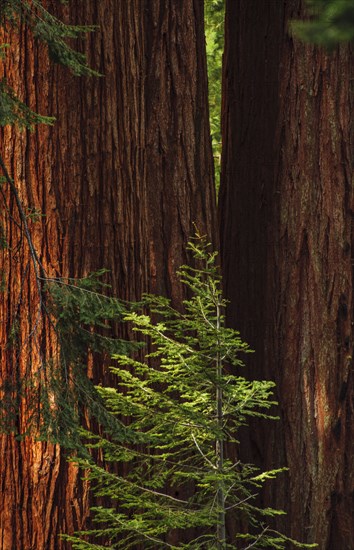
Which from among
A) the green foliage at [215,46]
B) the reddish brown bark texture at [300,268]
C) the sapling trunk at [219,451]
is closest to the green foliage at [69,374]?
the sapling trunk at [219,451]

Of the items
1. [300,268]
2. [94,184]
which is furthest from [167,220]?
[300,268]

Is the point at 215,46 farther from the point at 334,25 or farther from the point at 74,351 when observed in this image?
the point at 334,25

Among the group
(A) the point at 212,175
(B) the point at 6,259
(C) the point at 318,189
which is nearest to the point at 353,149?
(C) the point at 318,189

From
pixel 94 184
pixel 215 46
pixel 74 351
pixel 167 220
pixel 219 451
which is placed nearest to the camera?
pixel 219 451

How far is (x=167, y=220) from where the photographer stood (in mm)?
6293

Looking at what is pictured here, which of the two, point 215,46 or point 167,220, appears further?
point 215,46

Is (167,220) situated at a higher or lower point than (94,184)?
lower

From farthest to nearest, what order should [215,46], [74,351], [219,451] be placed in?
[215,46], [74,351], [219,451]

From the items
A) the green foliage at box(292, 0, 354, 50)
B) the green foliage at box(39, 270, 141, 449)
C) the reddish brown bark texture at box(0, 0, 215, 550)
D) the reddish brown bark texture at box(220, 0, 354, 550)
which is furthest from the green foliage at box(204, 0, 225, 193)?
the green foliage at box(292, 0, 354, 50)

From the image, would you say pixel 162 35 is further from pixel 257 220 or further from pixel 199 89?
pixel 257 220

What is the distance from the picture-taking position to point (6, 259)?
228 inches

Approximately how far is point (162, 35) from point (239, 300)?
1.87 meters

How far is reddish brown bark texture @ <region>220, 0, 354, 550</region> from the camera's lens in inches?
274

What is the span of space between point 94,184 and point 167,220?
0.59 m
